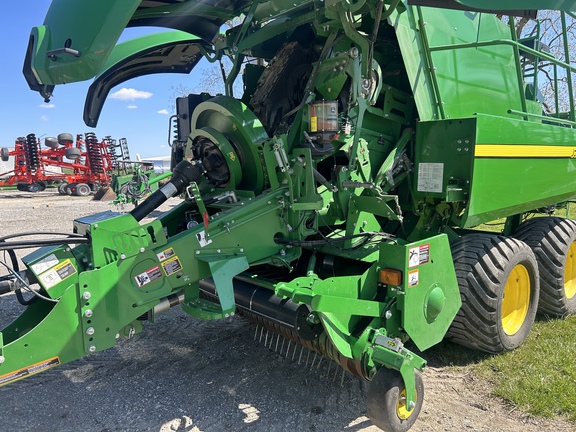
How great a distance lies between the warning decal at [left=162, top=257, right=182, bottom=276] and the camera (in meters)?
2.62

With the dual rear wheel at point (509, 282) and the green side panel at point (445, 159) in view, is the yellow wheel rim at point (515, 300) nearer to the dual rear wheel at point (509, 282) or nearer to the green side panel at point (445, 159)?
the dual rear wheel at point (509, 282)

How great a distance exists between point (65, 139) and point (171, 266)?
1959 centimetres

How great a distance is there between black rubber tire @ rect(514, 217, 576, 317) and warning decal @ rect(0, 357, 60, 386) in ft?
12.6

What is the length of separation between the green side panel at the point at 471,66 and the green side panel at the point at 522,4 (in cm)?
117

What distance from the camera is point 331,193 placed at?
10.4ft

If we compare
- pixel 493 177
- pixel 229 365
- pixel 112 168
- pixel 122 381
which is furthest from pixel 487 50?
pixel 112 168

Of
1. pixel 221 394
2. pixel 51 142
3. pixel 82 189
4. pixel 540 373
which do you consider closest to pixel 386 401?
pixel 221 394

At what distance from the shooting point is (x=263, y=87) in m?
3.68

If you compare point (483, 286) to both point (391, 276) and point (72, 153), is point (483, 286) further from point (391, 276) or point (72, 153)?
point (72, 153)

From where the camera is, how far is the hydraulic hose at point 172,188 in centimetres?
306

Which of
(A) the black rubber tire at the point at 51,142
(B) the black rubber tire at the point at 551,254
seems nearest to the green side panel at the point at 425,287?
(B) the black rubber tire at the point at 551,254

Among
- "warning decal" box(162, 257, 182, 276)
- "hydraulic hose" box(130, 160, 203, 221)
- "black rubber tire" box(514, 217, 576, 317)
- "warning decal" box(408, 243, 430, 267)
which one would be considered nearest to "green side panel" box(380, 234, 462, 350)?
"warning decal" box(408, 243, 430, 267)

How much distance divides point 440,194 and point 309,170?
3.39 feet

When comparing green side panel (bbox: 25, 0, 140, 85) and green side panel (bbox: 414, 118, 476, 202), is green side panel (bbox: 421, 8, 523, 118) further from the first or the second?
green side panel (bbox: 25, 0, 140, 85)
